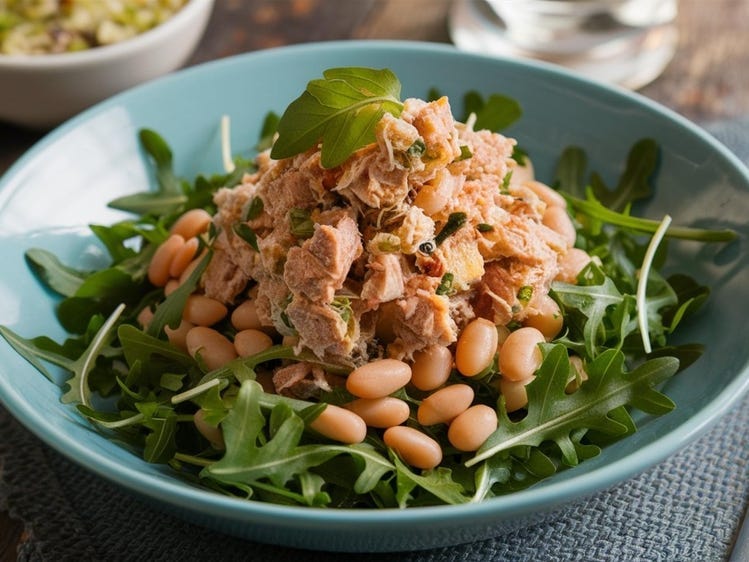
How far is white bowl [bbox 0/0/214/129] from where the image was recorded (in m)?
4.85

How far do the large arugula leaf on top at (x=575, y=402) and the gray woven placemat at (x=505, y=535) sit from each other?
1.16ft

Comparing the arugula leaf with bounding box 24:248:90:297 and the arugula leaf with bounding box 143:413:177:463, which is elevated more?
the arugula leaf with bounding box 143:413:177:463

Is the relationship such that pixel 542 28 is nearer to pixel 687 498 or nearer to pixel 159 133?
pixel 159 133

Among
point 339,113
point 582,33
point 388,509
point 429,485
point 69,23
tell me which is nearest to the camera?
point 388,509

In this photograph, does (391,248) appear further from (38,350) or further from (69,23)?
(69,23)

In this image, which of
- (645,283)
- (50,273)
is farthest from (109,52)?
(645,283)

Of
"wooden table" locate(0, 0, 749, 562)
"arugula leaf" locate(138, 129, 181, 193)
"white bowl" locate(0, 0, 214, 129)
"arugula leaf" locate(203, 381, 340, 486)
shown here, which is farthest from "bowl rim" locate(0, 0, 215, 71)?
"arugula leaf" locate(203, 381, 340, 486)

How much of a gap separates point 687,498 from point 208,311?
1795 mm

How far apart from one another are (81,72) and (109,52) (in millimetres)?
182

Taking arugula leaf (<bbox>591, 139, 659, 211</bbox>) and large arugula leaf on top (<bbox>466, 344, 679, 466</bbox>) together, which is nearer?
large arugula leaf on top (<bbox>466, 344, 679, 466</bbox>)

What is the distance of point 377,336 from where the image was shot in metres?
3.04

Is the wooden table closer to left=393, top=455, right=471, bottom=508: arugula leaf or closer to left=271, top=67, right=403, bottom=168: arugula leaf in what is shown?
left=271, top=67, right=403, bottom=168: arugula leaf

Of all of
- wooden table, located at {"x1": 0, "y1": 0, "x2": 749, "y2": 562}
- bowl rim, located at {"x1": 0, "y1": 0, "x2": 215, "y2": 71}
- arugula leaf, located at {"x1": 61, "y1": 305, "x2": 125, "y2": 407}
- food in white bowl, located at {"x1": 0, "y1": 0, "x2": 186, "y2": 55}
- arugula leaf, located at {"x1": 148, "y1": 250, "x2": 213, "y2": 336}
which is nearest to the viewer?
arugula leaf, located at {"x1": 61, "y1": 305, "x2": 125, "y2": 407}

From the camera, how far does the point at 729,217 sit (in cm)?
355
